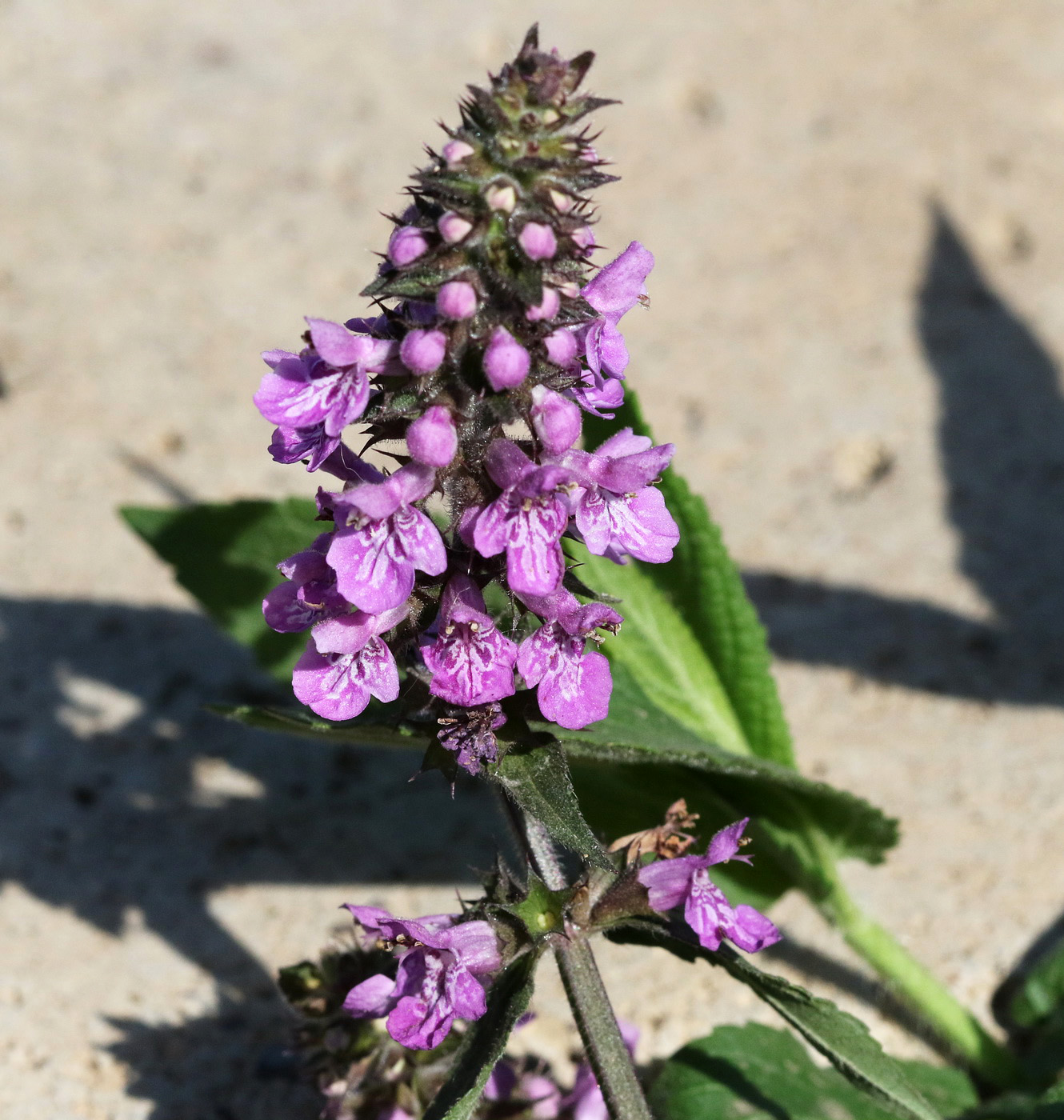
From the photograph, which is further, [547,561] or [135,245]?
[135,245]

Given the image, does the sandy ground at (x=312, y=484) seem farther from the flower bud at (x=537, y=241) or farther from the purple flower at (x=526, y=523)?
the flower bud at (x=537, y=241)

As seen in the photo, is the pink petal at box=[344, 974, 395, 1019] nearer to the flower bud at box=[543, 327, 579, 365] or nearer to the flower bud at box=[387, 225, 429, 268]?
the flower bud at box=[543, 327, 579, 365]

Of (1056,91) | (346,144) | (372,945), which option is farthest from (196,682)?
(1056,91)

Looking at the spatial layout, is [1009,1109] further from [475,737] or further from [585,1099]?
[475,737]

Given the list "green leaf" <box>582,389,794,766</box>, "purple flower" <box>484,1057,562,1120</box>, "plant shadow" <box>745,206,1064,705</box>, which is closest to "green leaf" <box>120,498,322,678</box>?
"green leaf" <box>582,389,794,766</box>

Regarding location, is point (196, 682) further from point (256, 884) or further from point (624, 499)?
point (624, 499)
